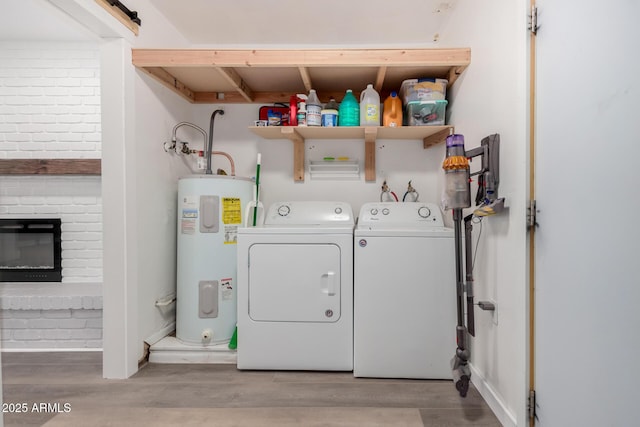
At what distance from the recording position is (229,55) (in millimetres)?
1925

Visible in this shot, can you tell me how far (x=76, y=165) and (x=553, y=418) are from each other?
340cm

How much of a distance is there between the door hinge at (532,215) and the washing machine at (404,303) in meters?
0.56

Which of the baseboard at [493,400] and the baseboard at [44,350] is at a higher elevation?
the baseboard at [493,400]

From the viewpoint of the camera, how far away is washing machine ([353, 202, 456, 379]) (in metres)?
1.84

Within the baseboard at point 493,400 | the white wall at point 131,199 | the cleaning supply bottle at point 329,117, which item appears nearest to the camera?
the baseboard at point 493,400

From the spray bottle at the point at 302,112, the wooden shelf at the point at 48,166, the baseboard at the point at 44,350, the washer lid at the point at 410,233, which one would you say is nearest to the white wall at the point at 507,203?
the washer lid at the point at 410,233

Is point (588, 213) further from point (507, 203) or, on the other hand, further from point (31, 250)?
point (31, 250)

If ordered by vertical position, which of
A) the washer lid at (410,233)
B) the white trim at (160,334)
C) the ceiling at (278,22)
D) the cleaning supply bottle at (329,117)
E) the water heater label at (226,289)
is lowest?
the white trim at (160,334)

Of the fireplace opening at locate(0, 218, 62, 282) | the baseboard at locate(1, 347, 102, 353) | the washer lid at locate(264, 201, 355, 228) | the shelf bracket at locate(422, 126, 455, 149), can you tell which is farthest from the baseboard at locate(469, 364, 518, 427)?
the fireplace opening at locate(0, 218, 62, 282)

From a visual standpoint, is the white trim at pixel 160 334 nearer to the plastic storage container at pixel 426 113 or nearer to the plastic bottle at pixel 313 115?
the plastic bottle at pixel 313 115

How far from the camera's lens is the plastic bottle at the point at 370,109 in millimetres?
2174

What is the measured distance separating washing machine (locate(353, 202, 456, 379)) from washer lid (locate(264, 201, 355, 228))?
372 mm

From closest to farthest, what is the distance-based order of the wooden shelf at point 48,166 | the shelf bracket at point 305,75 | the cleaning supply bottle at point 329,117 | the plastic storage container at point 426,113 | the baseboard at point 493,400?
the baseboard at point 493,400, the shelf bracket at point 305,75, the plastic storage container at point 426,113, the cleaning supply bottle at point 329,117, the wooden shelf at point 48,166

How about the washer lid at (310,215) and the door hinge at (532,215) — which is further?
the washer lid at (310,215)
